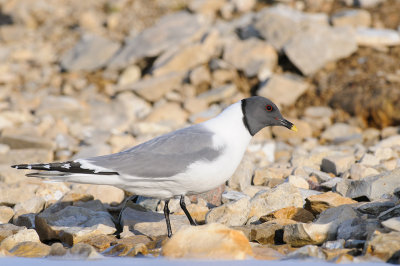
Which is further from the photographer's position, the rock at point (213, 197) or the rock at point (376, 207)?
the rock at point (213, 197)

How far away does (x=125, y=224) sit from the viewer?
5.23 meters

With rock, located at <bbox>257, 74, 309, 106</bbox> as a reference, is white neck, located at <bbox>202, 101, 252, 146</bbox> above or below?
below

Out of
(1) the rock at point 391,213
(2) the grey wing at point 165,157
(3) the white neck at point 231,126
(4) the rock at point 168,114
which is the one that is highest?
(4) the rock at point 168,114

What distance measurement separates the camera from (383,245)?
397cm

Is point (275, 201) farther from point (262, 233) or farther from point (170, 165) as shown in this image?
point (170, 165)

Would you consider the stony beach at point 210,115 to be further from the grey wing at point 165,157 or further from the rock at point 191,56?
the grey wing at point 165,157

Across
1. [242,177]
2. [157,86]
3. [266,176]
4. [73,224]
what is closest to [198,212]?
[242,177]

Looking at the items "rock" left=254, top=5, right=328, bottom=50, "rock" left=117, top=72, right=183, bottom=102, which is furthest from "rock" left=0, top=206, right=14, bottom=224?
"rock" left=254, top=5, right=328, bottom=50

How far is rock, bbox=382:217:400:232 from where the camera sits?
4.16m

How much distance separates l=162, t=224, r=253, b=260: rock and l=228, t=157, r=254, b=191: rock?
199 cm

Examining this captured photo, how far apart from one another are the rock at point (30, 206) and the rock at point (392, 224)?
11.0 ft

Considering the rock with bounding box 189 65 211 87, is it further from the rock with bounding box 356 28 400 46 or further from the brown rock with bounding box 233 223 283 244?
the brown rock with bounding box 233 223 283 244

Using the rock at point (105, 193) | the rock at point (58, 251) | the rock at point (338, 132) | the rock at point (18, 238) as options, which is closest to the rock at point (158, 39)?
the rock at point (338, 132)

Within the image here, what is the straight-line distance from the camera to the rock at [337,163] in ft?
21.5
